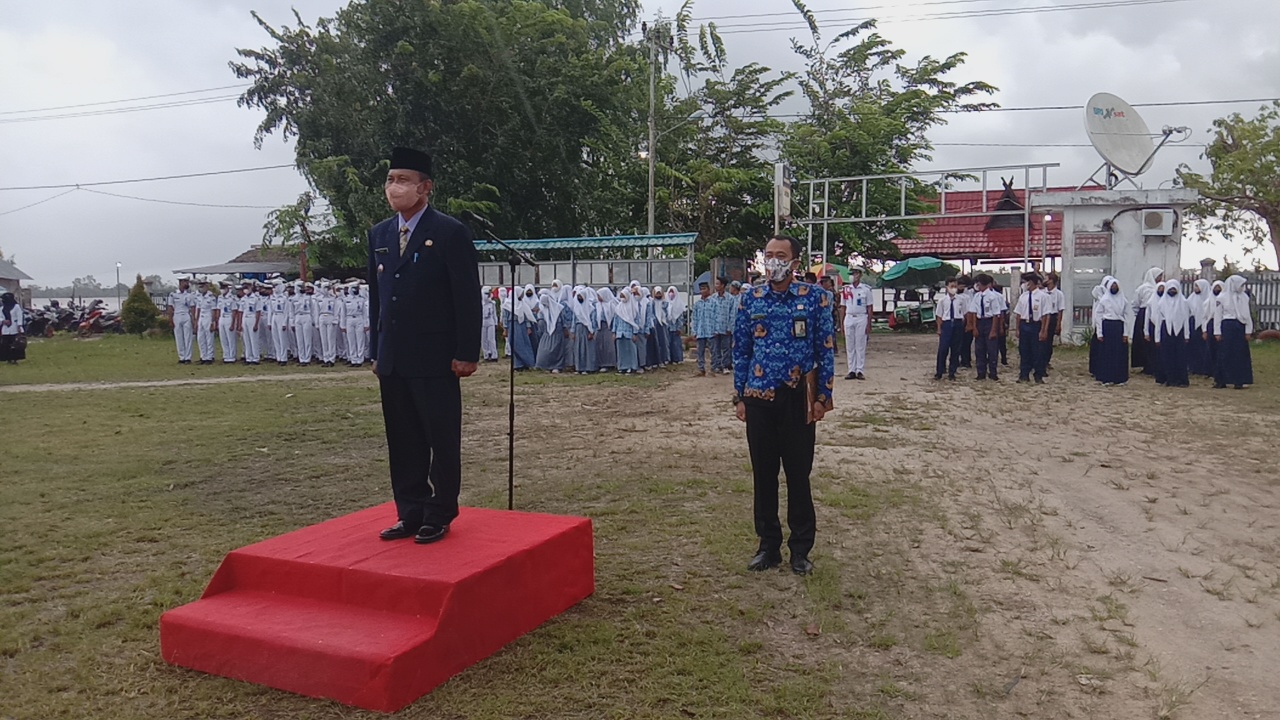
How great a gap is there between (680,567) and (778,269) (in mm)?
1729

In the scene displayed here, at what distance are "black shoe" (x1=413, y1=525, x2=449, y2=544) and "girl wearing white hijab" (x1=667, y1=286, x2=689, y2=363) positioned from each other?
48.4 feet

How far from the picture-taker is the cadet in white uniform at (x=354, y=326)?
1989 cm

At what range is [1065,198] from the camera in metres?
20.6

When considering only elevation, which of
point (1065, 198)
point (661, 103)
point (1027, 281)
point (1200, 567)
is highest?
point (661, 103)

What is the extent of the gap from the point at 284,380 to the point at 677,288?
8375mm

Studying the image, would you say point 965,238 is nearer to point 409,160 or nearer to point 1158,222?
point 1158,222

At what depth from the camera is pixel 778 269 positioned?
16.5 ft

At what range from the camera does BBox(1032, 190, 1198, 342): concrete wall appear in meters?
20.0

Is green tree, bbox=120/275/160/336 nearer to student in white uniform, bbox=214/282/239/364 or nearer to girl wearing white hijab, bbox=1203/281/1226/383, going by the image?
student in white uniform, bbox=214/282/239/364


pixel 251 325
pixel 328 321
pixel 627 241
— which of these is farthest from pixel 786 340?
pixel 251 325

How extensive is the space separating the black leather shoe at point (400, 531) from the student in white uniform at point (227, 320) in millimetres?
17637

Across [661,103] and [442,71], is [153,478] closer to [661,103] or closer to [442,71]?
[442,71]

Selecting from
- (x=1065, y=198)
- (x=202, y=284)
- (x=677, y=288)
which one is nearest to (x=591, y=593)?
(x=677, y=288)

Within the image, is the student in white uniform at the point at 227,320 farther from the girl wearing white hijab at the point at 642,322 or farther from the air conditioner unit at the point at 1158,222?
the air conditioner unit at the point at 1158,222
